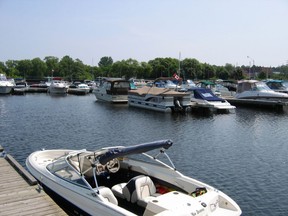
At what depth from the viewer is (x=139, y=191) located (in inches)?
361

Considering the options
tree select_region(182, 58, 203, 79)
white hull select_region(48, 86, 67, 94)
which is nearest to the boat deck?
white hull select_region(48, 86, 67, 94)

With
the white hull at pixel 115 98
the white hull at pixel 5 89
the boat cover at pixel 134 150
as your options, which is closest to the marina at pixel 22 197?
A: the boat cover at pixel 134 150

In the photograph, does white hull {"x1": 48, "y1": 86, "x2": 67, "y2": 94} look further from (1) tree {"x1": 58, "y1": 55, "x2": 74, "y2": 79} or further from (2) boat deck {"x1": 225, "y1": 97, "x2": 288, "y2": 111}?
(1) tree {"x1": 58, "y1": 55, "x2": 74, "y2": 79}

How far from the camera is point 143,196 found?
9242 mm

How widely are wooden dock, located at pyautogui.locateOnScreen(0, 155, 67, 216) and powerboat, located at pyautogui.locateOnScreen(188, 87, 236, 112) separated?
31.2m

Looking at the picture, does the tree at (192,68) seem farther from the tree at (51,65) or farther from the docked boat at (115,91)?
the docked boat at (115,91)

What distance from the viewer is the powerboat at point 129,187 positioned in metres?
7.85

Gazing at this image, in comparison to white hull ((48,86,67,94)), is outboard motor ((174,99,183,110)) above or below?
below

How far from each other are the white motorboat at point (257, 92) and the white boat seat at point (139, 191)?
38326 millimetres

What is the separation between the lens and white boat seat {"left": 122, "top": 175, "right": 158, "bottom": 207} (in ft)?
29.9

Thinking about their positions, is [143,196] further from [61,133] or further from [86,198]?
[61,133]

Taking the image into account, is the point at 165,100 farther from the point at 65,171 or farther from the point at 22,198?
the point at 22,198

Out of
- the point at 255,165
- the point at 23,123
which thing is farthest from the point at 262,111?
the point at 23,123

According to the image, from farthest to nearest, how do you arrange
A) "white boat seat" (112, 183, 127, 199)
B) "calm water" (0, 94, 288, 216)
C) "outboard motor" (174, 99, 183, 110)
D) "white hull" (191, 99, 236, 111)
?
"outboard motor" (174, 99, 183, 110) < "white hull" (191, 99, 236, 111) < "calm water" (0, 94, 288, 216) < "white boat seat" (112, 183, 127, 199)
